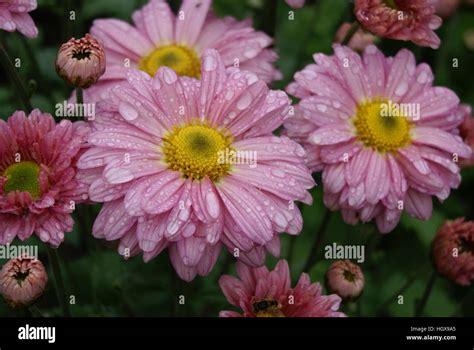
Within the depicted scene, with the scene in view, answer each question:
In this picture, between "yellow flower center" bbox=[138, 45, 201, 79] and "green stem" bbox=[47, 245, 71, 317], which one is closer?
"green stem" bbox=[47, 245, 71, 317]

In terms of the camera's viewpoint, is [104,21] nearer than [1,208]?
No

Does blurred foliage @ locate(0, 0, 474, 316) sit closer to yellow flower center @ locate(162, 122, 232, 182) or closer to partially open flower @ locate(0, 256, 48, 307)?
partially open flower @ locate(0, 256, 48, 307)

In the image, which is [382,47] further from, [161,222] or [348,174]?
[161,222]

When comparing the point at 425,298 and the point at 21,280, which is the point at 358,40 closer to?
the point at 425,298

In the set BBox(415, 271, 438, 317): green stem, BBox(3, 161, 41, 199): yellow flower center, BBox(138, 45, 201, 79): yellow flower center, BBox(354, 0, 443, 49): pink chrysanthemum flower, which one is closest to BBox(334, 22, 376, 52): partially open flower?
BBox(354, 0, 443, 49): pink chrysanthemum flower

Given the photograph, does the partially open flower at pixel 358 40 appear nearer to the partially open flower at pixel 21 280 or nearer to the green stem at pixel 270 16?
the green stem at pixel 270 16

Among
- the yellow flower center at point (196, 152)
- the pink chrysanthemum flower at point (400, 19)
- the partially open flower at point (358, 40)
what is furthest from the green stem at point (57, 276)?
the partially open flower at point (358, 40)

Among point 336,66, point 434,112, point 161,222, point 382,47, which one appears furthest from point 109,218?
point 382,47

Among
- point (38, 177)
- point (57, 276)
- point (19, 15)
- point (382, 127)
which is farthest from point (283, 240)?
point (19, 15)
